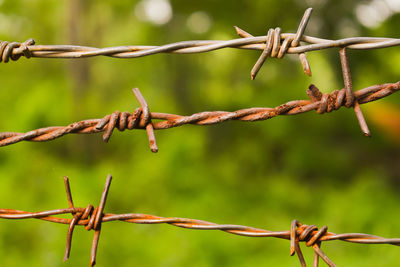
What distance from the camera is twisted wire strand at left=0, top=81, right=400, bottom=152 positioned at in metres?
0.88

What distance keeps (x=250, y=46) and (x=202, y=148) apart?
4.74 m

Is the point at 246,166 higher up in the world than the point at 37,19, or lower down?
lower down

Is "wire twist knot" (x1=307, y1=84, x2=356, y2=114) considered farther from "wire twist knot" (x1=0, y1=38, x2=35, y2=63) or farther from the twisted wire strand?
"wire twist knot" (x1=0, y1=38, x2=35, y2=63)

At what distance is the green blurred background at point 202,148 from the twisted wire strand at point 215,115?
2258 mm

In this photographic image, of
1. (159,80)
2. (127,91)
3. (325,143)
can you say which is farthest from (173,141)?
(159,80)

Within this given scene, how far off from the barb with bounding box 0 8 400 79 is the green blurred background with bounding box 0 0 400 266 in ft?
7.53

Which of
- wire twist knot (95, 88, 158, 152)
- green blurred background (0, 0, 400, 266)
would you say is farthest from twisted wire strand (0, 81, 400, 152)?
green blurred background (0, 0, 400, 266)

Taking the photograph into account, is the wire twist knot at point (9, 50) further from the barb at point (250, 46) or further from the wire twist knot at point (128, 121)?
the wire twist knot at point (128, 121)

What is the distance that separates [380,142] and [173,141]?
11.5 ft

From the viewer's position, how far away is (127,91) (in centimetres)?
582

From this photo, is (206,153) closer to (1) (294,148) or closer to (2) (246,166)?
(2) (246,166)

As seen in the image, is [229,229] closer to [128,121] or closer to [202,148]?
[128,121]

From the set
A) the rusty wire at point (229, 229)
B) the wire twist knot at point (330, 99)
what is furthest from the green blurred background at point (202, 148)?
the wire twist knot at point (330, 99)

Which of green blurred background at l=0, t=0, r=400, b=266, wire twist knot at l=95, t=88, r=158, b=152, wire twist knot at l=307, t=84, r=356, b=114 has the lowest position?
wire twist knot at l=95, t=88, r=158, b=152
